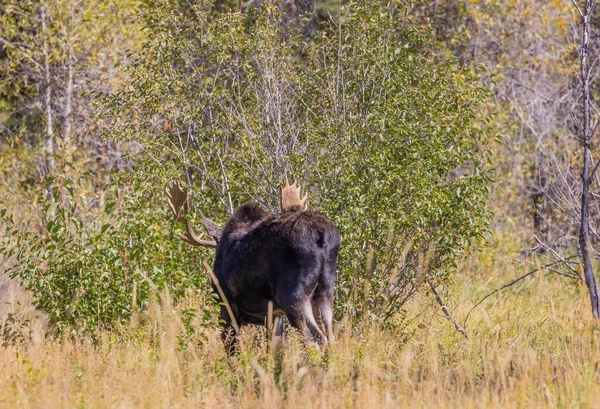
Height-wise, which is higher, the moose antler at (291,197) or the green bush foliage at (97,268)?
the moose antler at (291,197)

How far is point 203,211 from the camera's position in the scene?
36.6 ft

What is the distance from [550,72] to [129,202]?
12.3 m

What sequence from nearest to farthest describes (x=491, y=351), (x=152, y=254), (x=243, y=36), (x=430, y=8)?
1. (x=491, y=351)
2. (x=152, y=254)
3. (x=243, y=36)
4. (x=430, y=8)

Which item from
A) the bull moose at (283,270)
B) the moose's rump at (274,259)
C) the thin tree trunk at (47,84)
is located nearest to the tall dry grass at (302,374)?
the bull moose at (283,270)

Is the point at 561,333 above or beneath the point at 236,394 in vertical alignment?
beneath

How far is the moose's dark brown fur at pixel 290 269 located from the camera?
7.90 metres

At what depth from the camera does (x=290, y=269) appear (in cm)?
799

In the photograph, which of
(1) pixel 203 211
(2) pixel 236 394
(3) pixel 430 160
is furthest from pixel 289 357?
(1) pixel 203 211

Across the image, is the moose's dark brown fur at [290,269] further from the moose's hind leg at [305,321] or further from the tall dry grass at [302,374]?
the tall dry grass at [302,374]

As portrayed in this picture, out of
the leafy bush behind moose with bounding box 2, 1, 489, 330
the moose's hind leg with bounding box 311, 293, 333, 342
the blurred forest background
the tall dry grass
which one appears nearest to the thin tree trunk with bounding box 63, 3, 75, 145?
the blurred forest background

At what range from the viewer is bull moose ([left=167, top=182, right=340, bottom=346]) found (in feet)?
25.9

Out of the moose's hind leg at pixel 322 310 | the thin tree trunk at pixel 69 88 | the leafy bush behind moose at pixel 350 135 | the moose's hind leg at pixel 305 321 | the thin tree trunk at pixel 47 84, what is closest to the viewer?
the moose's hind leg at pixel 305 321

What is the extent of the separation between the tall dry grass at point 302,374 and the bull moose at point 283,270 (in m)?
0.26

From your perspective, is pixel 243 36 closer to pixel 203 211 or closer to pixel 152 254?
pixel 203 211
